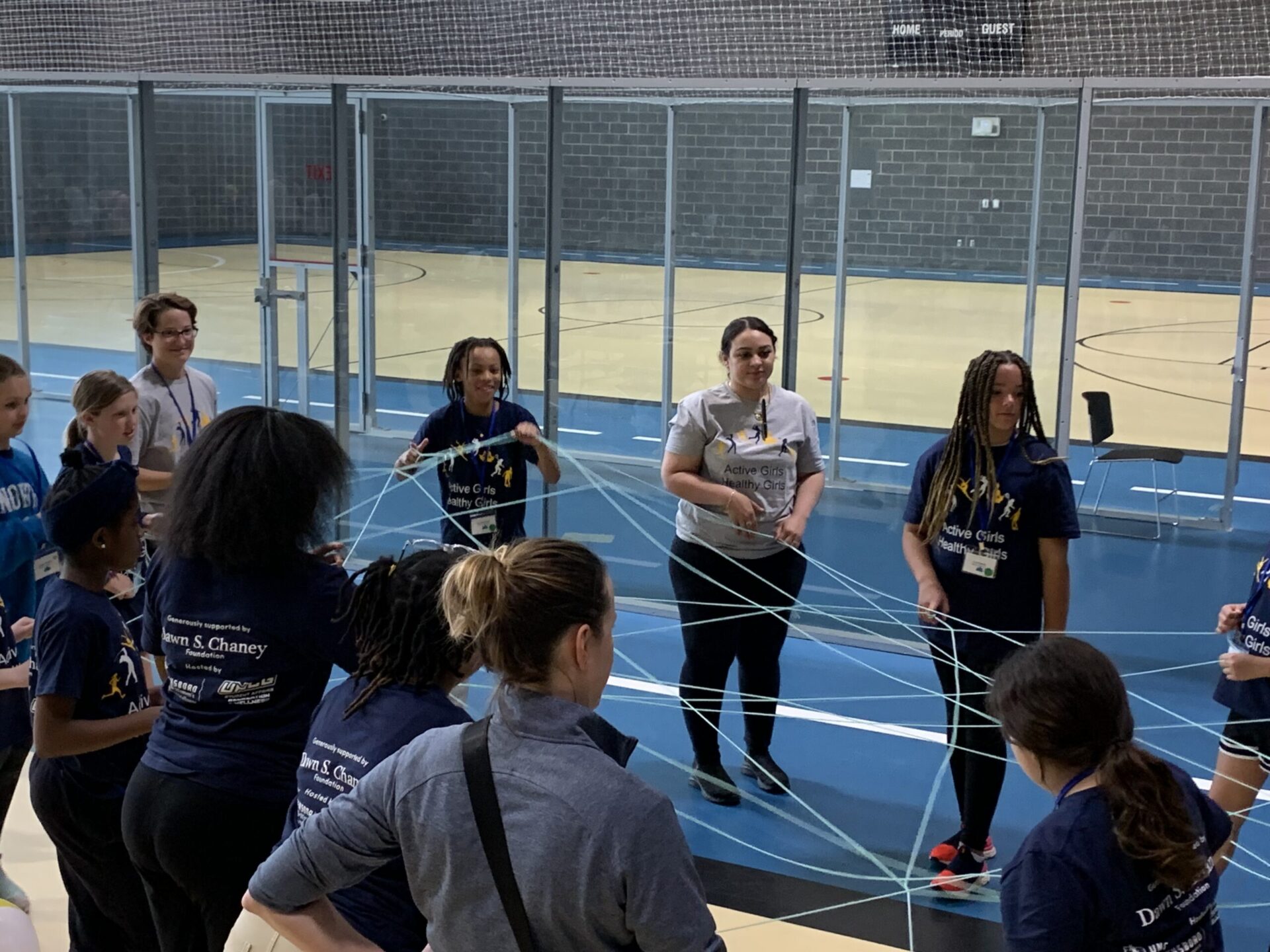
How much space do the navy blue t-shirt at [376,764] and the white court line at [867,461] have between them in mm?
4710

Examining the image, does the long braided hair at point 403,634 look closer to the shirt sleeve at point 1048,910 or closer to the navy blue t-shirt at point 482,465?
the shirt sleeve at point 1048,910

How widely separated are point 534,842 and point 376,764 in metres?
0.39

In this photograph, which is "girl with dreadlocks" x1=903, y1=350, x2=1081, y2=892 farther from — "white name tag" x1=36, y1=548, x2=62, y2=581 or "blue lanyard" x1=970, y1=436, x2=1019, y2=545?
"white name tag" x1=36, y1=548, x2=62, y2=581

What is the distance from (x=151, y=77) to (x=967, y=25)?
357 cm

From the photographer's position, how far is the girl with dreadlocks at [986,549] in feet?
11.1

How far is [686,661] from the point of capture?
4215 millimetres

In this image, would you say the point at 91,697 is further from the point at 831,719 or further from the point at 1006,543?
the point at 831,719

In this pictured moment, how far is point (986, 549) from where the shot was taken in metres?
3.45

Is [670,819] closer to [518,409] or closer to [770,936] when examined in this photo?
[770,936]

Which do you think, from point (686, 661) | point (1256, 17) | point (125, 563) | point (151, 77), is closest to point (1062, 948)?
point (125, 563)

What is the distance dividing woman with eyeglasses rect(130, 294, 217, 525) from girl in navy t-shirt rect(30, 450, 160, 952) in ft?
5.88

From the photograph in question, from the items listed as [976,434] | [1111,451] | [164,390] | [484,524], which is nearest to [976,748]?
[976,434]

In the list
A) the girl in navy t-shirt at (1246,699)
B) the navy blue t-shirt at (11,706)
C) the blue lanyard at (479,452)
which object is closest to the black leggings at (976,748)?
the girl in navy t-shirt at (1246,699)

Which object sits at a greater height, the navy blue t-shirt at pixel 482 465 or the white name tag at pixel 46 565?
the navy blue t-shirt at pixel 482 465
